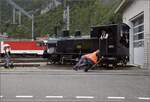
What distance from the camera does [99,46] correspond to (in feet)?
86.4

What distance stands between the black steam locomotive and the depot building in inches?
48.2

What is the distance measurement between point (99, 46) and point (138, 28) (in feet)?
15.8

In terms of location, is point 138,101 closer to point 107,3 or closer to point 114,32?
point 114,32

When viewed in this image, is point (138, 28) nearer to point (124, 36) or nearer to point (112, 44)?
point (124, 36)

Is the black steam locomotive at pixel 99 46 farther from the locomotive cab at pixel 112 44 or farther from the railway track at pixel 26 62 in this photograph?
the railway track at pixel 26 62

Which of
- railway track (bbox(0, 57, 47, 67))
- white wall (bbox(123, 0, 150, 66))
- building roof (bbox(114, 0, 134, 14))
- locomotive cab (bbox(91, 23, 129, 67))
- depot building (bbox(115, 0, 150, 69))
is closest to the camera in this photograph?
locomotive cab (bbox(91, 23, 129, 67))

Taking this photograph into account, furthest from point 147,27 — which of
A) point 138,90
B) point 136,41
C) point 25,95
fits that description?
point 25,95

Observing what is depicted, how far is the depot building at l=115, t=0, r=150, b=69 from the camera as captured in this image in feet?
85.7

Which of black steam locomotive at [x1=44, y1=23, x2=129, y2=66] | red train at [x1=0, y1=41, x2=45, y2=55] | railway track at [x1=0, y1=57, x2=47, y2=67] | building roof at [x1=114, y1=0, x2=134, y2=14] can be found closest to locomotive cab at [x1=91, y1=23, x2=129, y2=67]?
black steam locomotive at [x1=44, y1=23, x2=129, y2=66]

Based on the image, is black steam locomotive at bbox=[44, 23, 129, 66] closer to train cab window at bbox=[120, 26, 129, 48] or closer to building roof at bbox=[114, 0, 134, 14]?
train cab window at bbox=[120, 26, 129, 48]

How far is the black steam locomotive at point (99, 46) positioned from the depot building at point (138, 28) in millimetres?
1225

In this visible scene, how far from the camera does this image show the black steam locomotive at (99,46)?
25578mm

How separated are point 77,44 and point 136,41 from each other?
15.4ft

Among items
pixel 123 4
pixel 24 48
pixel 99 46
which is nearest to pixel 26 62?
pixel 24 48
